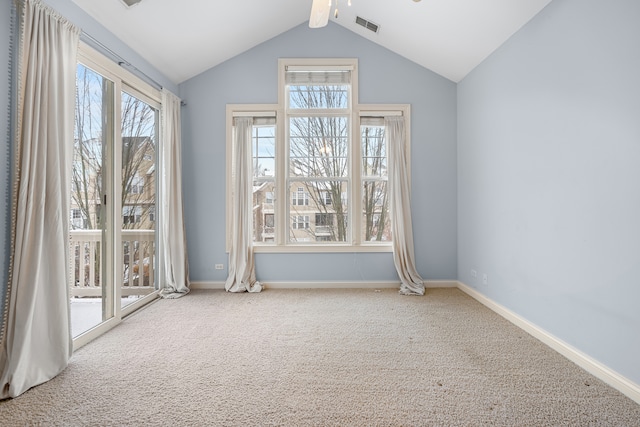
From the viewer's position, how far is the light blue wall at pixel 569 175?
70.9 inches

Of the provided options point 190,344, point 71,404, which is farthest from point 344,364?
point 71,404

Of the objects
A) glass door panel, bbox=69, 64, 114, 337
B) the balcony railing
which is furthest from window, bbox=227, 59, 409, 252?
glass door panel, bbox=69, 64, 114, 337

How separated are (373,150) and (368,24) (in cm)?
146

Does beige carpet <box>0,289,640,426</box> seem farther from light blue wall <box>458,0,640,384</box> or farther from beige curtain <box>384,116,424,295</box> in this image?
beige curtain <box>384,116,424,295</box>

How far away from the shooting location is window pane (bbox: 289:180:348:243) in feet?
13.4

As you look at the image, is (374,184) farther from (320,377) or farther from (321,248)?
(320,377)

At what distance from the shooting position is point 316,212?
4.11 meters

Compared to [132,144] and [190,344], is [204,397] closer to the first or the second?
[190,344]

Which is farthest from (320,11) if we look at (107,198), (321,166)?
(107,198)

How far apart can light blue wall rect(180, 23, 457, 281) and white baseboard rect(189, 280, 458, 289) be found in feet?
0.25

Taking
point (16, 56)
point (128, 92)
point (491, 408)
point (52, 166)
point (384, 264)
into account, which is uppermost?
point (128, 92)

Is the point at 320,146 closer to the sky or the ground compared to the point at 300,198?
closer to the sky

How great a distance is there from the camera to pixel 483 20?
282cm

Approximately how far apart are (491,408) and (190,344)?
206 cm
